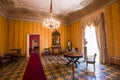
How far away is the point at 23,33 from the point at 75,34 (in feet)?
17.6

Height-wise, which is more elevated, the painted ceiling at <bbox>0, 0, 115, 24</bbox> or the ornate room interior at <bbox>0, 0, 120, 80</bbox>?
the painted ceiling at <bbox>0, 0, 115, 24</bbox>

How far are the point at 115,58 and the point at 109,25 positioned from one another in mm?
2053

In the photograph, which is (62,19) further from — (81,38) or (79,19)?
(81,38)

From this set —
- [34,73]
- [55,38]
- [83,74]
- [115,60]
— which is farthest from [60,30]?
[83,74]

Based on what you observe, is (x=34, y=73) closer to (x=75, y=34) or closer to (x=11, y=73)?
(x=11, y=73)

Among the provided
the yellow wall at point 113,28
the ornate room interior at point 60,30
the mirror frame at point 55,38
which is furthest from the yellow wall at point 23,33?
the yellow wall at point 113,28

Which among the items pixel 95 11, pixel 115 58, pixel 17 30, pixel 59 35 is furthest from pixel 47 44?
pixel 115 58

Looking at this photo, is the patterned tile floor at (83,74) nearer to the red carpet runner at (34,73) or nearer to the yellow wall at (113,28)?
the red carpet runner at (34,73)

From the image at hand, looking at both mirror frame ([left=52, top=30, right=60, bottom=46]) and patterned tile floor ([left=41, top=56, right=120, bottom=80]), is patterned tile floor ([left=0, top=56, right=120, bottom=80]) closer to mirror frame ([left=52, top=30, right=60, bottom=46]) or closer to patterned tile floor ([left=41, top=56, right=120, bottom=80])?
patterned tile floor ([left=41, top=56, right=120, bottom=80])

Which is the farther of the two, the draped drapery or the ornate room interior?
the draped drapery

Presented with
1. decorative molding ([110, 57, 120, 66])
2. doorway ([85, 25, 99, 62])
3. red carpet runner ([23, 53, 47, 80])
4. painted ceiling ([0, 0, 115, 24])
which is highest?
painted ceiling ([0, 0, 115, 24])

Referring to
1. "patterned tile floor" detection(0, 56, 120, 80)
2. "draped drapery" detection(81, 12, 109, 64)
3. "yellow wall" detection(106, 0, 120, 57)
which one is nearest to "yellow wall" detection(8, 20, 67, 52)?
"patterned tile floor" detection(0, 56, 120, 80)

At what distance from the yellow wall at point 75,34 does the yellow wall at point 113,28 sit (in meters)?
3.27

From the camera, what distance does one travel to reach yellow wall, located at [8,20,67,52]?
28.4 feet
